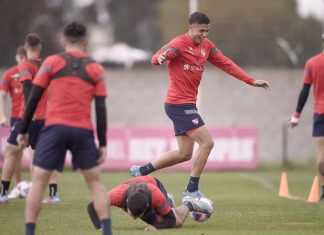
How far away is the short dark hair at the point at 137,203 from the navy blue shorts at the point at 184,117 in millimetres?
2384

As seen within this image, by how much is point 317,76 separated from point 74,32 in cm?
664

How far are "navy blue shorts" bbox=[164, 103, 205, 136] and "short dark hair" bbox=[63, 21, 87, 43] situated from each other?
3.76m

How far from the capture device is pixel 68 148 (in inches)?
354

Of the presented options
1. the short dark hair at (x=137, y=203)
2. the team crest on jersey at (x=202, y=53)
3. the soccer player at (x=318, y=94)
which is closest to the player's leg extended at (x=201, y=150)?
the team crest on jersey at (x=202, y=53)

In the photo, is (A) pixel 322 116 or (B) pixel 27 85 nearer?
(B) pixel 27 85

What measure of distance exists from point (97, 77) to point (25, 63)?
419 centimetres

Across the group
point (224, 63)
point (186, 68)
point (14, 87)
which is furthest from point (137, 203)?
point (14, 87)

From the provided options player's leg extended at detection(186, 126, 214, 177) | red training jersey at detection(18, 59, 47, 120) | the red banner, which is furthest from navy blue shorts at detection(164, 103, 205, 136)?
the red banner

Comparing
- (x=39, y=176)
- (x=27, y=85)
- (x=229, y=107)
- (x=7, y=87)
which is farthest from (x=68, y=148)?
(x=229, y=107)

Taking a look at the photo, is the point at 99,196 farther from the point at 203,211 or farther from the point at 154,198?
the point at 203,211

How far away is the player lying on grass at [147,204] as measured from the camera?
33.7 ft

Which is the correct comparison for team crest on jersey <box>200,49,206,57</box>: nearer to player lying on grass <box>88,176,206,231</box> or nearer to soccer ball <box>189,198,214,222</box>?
soccer ball <box>189,198,214,222</box>

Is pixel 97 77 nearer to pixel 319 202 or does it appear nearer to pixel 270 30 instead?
pixel 319 202

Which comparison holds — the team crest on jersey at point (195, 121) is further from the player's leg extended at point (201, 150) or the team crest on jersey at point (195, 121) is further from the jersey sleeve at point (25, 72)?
the jersey sleeve at point (25, 72)
